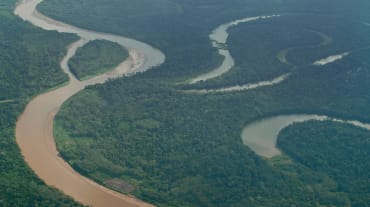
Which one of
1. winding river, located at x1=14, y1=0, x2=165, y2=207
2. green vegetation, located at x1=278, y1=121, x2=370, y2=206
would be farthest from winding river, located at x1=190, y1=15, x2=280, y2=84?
green vegetation, located at x1=278, y1=121, x2=370, y2=206

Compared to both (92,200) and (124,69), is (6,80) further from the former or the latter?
(92,200)

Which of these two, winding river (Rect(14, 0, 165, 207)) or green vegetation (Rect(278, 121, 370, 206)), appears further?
green vegetation (Rect(278, 121, 370, 206))

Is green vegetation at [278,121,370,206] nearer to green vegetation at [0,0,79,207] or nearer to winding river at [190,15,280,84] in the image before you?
winding river at [190,15,280,84]

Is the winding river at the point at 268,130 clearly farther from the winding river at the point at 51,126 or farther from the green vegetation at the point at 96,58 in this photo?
the green vegetation at the point at 96,58

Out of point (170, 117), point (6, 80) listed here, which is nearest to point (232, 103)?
point (170, 117)

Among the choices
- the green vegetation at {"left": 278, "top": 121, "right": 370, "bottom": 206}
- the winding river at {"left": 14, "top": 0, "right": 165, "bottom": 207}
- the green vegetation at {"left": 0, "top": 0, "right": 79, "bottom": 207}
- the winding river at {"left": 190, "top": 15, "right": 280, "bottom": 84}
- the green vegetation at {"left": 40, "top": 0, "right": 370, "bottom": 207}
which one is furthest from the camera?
the winding river at {"left": 190, "top": 15, "right": 280, "bottom": 84}

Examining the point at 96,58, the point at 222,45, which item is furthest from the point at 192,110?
the point at 222,45

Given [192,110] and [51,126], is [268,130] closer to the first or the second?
[192,110]
